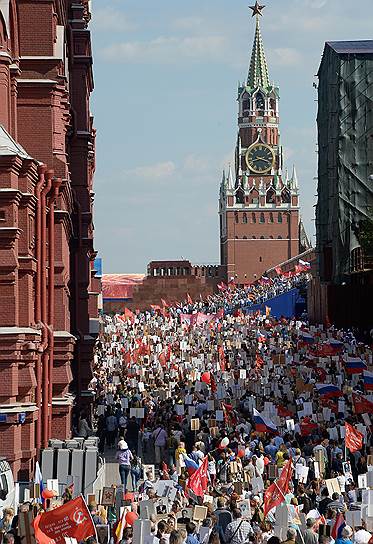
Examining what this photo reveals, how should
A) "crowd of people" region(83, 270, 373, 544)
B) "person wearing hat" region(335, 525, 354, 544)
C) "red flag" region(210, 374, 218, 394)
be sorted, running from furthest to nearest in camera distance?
"red flag" region(210, 374, 218, 394) < "crowd of people" region(83, 270, 373, 544) < "person wearing hat" region(335, 525, 354, 544)

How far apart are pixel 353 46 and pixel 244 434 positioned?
1896 inches

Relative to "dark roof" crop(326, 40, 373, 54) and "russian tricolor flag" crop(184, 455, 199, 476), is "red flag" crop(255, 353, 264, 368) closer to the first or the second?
"russian tricolor flag" crop(184, 455, 199, 476)

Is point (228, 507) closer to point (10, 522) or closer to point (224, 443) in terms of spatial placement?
point (10, 522)

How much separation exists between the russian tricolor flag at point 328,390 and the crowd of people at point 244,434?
31 millimetres

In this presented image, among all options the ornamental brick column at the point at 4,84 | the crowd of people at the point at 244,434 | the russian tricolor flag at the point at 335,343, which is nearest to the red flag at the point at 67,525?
the crowd of people at the point at 244,434

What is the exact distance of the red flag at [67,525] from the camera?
56.6ft

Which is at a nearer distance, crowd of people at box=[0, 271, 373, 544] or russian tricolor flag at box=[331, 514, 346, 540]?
russian tricolor flag at box=[331, 514, 346, 540]

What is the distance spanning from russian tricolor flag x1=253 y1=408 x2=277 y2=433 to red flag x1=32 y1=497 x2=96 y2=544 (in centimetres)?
1417

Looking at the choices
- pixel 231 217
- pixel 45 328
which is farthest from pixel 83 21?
pixel 231 217

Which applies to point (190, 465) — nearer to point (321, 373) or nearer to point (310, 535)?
point (310, 535)

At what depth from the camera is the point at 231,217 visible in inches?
7800

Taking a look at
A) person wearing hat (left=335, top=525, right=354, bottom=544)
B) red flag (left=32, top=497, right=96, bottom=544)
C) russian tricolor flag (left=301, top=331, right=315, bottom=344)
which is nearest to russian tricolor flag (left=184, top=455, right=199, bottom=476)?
red flag (left=32, top=497, right=96, bottom=544)

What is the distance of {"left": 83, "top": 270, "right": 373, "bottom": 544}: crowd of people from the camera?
19031 millimetres

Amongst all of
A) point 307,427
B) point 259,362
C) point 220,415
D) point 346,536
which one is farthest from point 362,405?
point 259,362
